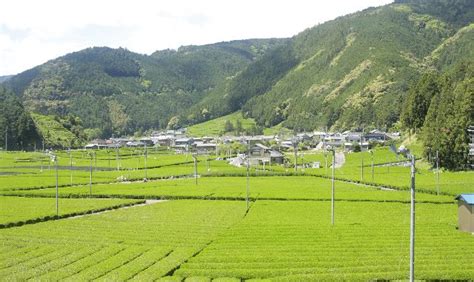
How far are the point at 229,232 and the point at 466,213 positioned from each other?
20.4 metres

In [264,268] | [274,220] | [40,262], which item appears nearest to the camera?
[264,268]

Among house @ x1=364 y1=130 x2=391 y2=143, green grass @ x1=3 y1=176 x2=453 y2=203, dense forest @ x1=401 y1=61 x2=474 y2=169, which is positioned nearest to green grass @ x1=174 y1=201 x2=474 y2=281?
green grass @ x1=3 y1=176 x2=453 y2=203

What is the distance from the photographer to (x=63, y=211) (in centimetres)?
6438

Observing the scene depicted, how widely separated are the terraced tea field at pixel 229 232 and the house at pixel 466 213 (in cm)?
115

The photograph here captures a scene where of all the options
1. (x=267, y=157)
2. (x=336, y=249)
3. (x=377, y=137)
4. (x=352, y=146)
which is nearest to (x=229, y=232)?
(x=336, y=249)

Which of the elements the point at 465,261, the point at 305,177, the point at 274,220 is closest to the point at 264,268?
the point at 465,261

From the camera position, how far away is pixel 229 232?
48188mm

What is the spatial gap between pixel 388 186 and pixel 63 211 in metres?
49.3

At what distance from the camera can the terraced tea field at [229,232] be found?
112 ft

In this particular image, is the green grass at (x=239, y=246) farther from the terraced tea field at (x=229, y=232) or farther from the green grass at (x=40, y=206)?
the green grass at (x=40, y=206)

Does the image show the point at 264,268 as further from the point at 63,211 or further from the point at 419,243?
the point at 63,211

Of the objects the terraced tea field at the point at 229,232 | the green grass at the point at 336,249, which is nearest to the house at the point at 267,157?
the terraced tea field at the point at 229,232

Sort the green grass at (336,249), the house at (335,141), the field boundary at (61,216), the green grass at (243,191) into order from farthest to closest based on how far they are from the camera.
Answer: the house at (335,141), the green grass at (243,191), the field boundary at (61,216), the green grass at (336,249)

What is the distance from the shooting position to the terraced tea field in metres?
34.2
